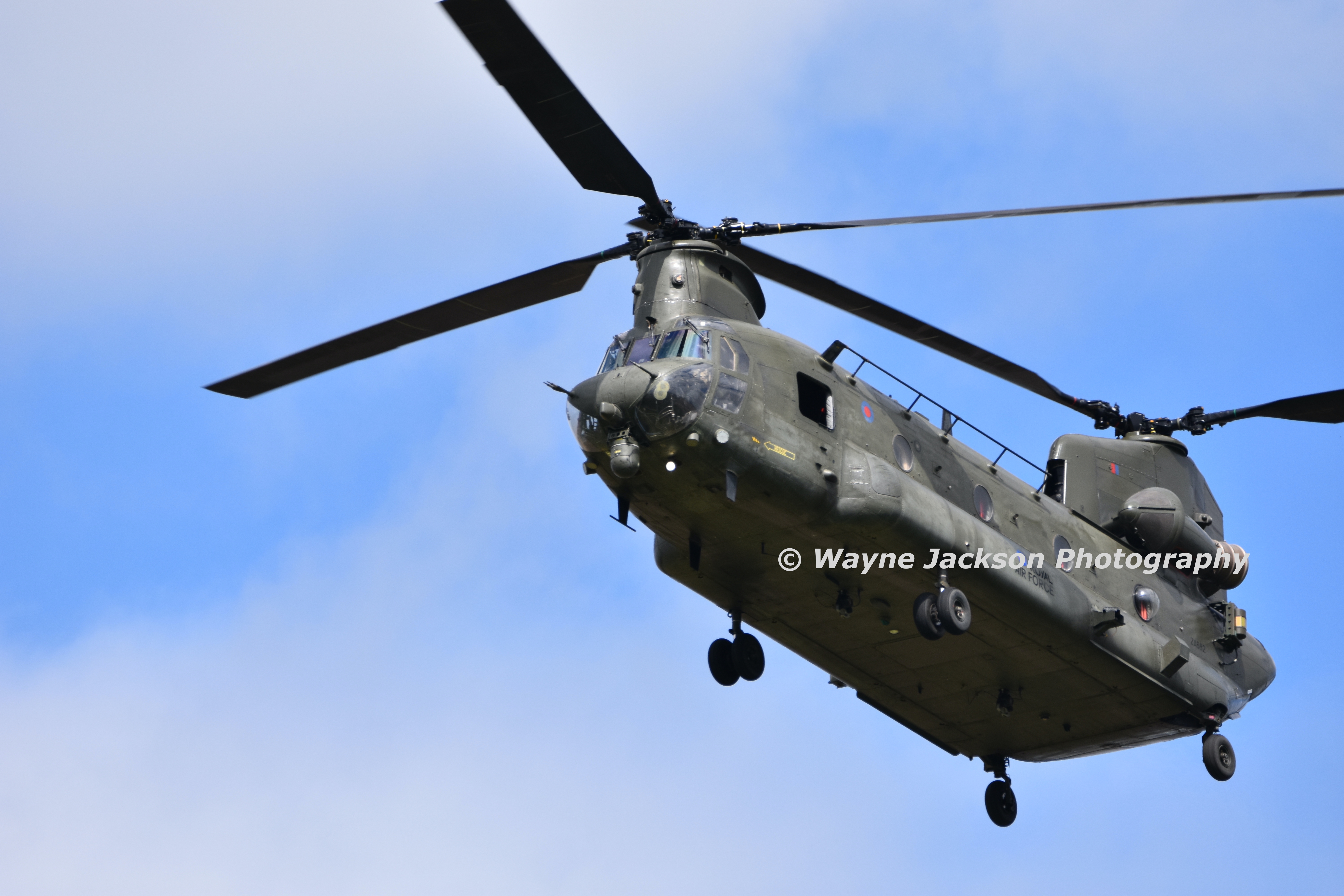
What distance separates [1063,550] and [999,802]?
18.5ft

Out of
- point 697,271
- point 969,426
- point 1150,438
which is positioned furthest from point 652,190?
point 1150,438

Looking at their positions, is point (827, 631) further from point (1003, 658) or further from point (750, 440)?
point (750, 440)

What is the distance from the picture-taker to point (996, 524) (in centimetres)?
2630

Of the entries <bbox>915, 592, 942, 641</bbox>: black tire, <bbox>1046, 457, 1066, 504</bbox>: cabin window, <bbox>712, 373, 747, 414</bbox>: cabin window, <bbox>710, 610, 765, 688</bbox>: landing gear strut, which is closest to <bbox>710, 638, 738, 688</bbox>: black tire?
<bbox>710, 610, 765, 688</bbox>: landing gear strut

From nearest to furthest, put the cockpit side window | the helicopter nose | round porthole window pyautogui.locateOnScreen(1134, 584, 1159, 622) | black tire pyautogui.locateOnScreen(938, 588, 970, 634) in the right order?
the helicopter nose, the cockpit side window, black tire pyautogui.locateOnScreen(938, 588, 970, 634), round porthole window pyautogui.locateOnScreen(1134, 584, 1159, 622)

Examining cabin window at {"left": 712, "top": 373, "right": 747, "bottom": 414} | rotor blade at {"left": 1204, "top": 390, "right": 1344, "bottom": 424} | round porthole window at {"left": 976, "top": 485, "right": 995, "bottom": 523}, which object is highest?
rotor blade at {"left": 1204, "top": 390, "right": 1344, "bottom": 424}

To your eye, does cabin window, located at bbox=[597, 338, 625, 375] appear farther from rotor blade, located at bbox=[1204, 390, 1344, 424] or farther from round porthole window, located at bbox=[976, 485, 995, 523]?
rotor blade, located at bbox=[1204, 390, 1344, 424]

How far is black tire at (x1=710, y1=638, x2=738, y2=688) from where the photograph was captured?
25875 millimetres

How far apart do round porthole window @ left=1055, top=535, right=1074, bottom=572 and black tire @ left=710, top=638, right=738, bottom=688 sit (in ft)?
17.9

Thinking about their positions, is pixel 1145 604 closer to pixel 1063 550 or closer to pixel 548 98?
pixel 1063 550

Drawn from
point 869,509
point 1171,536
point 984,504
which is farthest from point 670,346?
point 1171,536

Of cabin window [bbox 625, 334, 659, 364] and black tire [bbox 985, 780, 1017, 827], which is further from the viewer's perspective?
black tire [bbox 985, 780, 1017, 827]

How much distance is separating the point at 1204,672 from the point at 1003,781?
414 centimetres

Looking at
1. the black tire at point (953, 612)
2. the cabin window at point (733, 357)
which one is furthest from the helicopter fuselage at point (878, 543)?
the black tire at point (953, 612)
